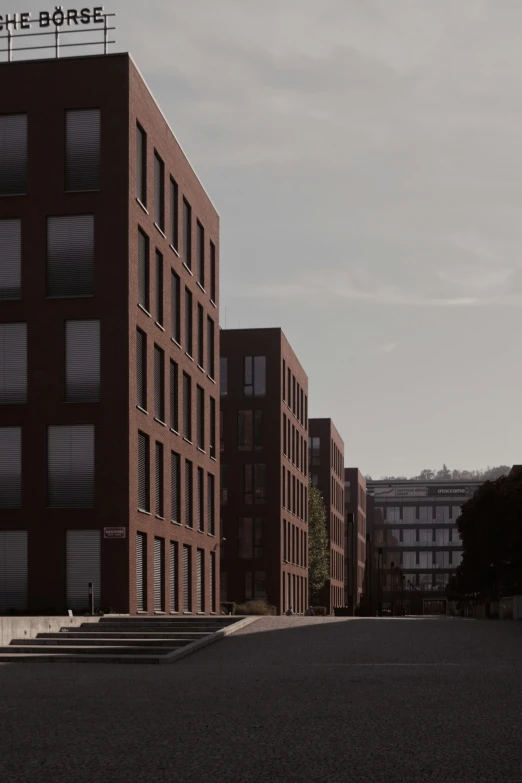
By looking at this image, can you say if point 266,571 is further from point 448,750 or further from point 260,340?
point 448,750

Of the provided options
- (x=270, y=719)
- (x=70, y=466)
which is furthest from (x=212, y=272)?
(x=270, y=719)

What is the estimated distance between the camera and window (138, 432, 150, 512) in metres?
43.9

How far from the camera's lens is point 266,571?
86.0 m

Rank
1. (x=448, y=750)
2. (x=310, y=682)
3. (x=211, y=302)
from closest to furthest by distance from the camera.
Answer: (x=448, y=750) → (x=310, y=682) → (x=211, y=302)

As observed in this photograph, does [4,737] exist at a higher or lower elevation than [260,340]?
lower

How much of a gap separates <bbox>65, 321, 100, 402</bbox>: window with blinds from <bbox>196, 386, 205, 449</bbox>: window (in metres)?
13.8

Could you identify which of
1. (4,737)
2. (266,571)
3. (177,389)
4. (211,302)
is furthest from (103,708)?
(266,571)

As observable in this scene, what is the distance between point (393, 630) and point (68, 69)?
2261 centimetres

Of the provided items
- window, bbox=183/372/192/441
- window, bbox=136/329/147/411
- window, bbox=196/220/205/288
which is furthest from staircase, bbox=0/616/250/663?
window, bbox=196/220/205/288

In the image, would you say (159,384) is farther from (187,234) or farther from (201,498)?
(201,498)

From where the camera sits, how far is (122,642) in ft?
86.4

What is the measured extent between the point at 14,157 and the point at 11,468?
35.4ft

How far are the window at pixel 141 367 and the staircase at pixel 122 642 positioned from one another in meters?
13.9

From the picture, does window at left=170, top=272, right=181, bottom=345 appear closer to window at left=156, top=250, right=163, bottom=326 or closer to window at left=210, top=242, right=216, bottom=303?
window at left=156, top=250, right=163, bottom=326
